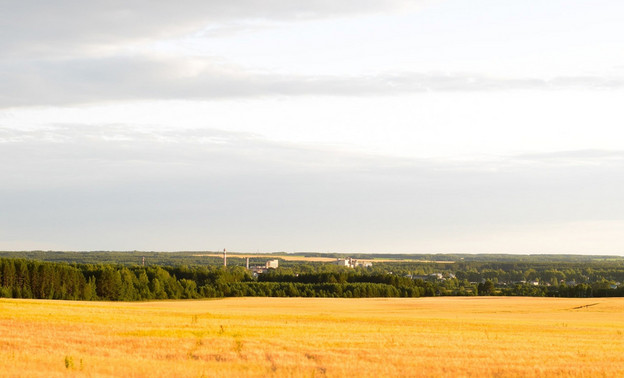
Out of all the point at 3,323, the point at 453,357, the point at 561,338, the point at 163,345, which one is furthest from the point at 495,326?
the point at 3,323

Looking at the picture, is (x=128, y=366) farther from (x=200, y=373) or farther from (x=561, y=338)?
(x=561, y=338)

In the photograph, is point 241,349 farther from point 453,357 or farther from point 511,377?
point 511,377

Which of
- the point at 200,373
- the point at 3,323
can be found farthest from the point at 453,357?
the point at 3,323

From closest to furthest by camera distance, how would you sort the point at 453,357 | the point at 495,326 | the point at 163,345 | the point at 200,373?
the point at 200,373 < the point at 453,357 < the point at 163,345 < the point at 495,326

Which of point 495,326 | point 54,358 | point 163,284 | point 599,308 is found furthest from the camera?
point 163,284

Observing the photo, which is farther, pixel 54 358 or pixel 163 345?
pixel 163 345

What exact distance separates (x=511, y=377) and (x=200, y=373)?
11309 millimetres

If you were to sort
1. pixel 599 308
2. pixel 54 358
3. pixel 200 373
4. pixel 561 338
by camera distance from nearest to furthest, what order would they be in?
pixel 200 373
pixel 54 358
pixel 561 338
pixel 599 308

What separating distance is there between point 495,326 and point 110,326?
28.3m

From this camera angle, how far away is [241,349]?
117 ft

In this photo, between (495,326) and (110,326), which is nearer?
(110,326)

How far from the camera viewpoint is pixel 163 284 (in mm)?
156875

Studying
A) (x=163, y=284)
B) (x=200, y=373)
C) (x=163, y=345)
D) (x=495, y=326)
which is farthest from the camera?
(x=163, y=284)

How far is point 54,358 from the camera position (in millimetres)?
30516
